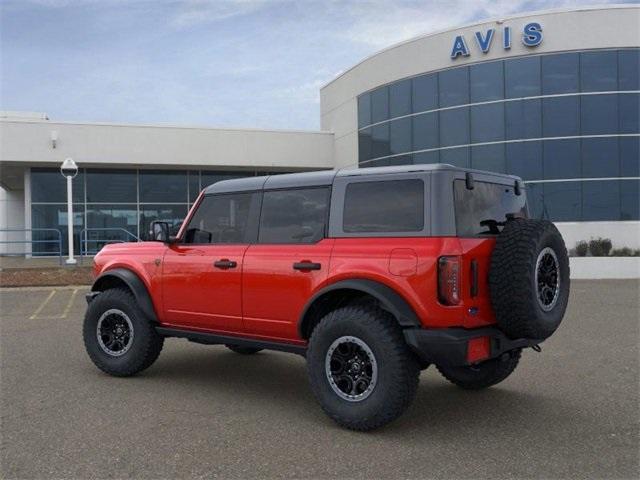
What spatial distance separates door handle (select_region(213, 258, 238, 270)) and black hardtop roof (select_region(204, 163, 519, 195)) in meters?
0.70

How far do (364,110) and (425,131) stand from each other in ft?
11.9

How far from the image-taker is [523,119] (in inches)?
861

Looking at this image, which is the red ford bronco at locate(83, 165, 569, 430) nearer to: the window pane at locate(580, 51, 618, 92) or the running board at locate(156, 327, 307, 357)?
the running board at locate(156, 327, 307, 357)

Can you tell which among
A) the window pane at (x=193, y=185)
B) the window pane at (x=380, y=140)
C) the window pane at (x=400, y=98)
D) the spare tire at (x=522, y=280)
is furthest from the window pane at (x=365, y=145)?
the spare tire at (x=522, y=280)

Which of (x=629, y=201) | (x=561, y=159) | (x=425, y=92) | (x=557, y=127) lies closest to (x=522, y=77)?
(x=557, y=127)

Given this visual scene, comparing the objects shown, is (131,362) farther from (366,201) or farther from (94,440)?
(366,201)

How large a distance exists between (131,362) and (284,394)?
162 centimetres

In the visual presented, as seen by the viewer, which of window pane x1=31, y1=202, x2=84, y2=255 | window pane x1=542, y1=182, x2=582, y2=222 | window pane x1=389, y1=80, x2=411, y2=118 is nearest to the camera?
window pane x1=542, y1=182, x2=582, y2=222

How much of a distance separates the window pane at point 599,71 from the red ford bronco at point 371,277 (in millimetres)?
18043

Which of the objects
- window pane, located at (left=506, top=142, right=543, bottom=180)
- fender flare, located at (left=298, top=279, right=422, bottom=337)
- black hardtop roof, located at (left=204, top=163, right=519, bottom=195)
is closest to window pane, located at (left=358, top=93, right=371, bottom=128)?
window pane, located at (left=506, top=142, right=543, bottom=180)

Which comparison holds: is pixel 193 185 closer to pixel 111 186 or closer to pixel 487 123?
pixel 111 186

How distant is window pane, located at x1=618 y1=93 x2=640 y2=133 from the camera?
826 inches

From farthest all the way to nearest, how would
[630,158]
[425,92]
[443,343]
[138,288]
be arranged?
[425,92]
[630,158]
[138,288]
[443,343]

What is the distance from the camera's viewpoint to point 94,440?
4379mm
